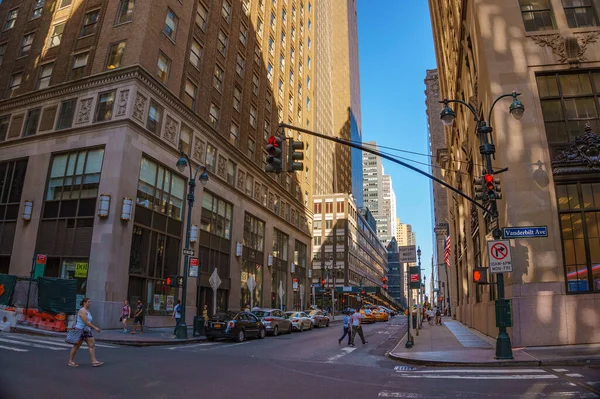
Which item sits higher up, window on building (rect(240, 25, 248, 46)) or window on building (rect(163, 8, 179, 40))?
window on building (rect(240, 25, 248, 46))

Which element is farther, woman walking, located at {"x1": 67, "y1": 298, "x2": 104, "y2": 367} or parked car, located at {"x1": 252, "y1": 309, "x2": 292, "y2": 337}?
parked car, located at {"x1": 252, "y1": 309, "x2": 292, "y2": 337}

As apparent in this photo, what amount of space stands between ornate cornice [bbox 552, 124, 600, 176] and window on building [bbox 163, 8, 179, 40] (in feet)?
86.1

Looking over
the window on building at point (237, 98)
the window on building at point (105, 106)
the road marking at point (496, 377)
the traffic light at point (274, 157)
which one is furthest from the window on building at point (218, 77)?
the road marking at point (496, 377)

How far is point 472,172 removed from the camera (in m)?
26.5

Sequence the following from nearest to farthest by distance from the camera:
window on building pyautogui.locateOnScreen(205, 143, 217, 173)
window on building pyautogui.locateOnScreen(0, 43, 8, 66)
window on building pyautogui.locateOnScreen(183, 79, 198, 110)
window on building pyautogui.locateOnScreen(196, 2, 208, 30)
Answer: window on building pyautogui.locateOnScreen(183, 79, 198, 110)
window on building pyautogui.locateOnScreen(0, 43, 8, 66)
window on building pyautogui.locateOnScreen(205, 143, 217, 173)
window on building pyautogui.locateOnScreen(196, 2, 208, 30)

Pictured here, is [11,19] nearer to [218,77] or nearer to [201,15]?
[201,15]

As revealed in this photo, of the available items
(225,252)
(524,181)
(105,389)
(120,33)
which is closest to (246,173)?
(225,252)

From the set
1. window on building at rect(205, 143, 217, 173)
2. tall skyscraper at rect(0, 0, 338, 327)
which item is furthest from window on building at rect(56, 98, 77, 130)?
window on building at rect(205, 143, 217, 173)

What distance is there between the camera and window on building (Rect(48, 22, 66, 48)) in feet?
103

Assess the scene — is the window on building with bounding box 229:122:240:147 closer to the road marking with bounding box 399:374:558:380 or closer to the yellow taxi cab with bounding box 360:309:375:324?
the yellow taxi cab with bounding box 360:309:375:324

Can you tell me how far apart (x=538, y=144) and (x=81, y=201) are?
2492 centimetres

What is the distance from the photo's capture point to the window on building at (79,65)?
29156 mm

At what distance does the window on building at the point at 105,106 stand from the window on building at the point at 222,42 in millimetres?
13723

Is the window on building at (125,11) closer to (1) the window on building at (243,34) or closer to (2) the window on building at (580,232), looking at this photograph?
(1) the window on building at (243,34)
